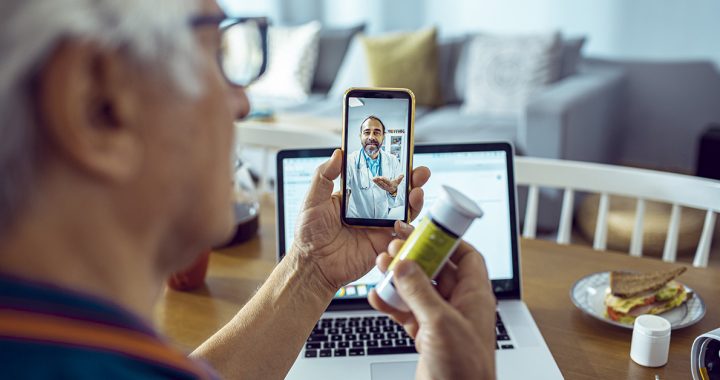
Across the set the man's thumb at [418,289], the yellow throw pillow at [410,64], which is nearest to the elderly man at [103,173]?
the man's thumb at [418,289]

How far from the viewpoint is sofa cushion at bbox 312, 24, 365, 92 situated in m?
3.94

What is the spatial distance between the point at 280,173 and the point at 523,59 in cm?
231

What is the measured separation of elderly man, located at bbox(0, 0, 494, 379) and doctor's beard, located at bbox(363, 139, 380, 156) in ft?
1.28

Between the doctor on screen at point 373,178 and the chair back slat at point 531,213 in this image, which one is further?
the chair back slat at point 531,213

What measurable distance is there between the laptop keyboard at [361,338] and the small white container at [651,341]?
0.57 feet

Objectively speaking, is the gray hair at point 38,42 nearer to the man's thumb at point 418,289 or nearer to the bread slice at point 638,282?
A: the man's thumb at point 418,289

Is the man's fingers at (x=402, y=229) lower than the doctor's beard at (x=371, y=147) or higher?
lower

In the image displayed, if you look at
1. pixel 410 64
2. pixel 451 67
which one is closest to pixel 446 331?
pixel 410 64

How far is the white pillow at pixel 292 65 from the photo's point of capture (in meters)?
3.88

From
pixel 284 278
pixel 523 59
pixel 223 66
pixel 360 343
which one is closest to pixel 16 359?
pixel 223 66

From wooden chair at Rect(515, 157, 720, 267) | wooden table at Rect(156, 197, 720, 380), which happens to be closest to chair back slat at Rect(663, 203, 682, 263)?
wooden chair at Rect(515, 157, 720, 267)

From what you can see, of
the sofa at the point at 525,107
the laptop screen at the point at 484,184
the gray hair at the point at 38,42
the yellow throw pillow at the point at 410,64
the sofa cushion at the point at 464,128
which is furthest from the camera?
the yellow throw pillow at the point at 410,64

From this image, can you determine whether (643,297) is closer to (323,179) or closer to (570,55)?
(323,179)

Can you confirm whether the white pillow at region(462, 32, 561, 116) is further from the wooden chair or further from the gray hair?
the gray hair
